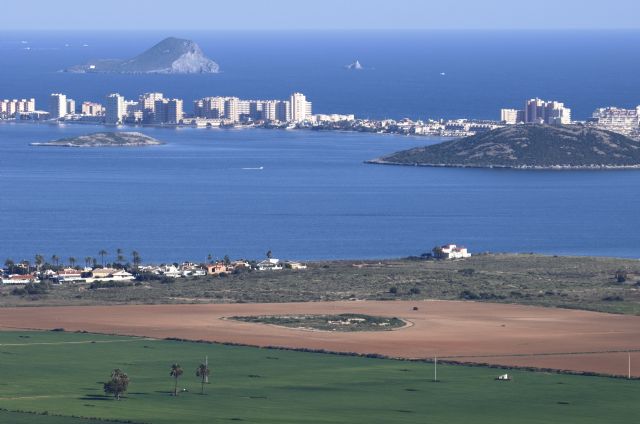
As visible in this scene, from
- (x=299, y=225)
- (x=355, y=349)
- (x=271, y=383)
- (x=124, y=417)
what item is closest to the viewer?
(x=124, y=417)

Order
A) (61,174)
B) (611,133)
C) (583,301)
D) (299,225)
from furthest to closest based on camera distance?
1. (611,133)
2. (61,174)
3. (299,225)
4. (583,301)

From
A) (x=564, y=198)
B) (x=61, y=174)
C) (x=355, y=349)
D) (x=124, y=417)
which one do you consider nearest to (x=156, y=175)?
(x=61, y=174)

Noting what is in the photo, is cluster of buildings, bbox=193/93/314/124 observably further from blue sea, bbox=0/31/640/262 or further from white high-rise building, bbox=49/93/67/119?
blue sea, bbox=0/31/640/262

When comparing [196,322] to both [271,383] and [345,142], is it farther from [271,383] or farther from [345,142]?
[345,142]

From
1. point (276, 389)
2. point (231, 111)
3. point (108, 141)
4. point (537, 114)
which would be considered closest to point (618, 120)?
point (537, 114)

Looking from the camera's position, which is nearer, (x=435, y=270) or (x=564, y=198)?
(x=435, y=270)
